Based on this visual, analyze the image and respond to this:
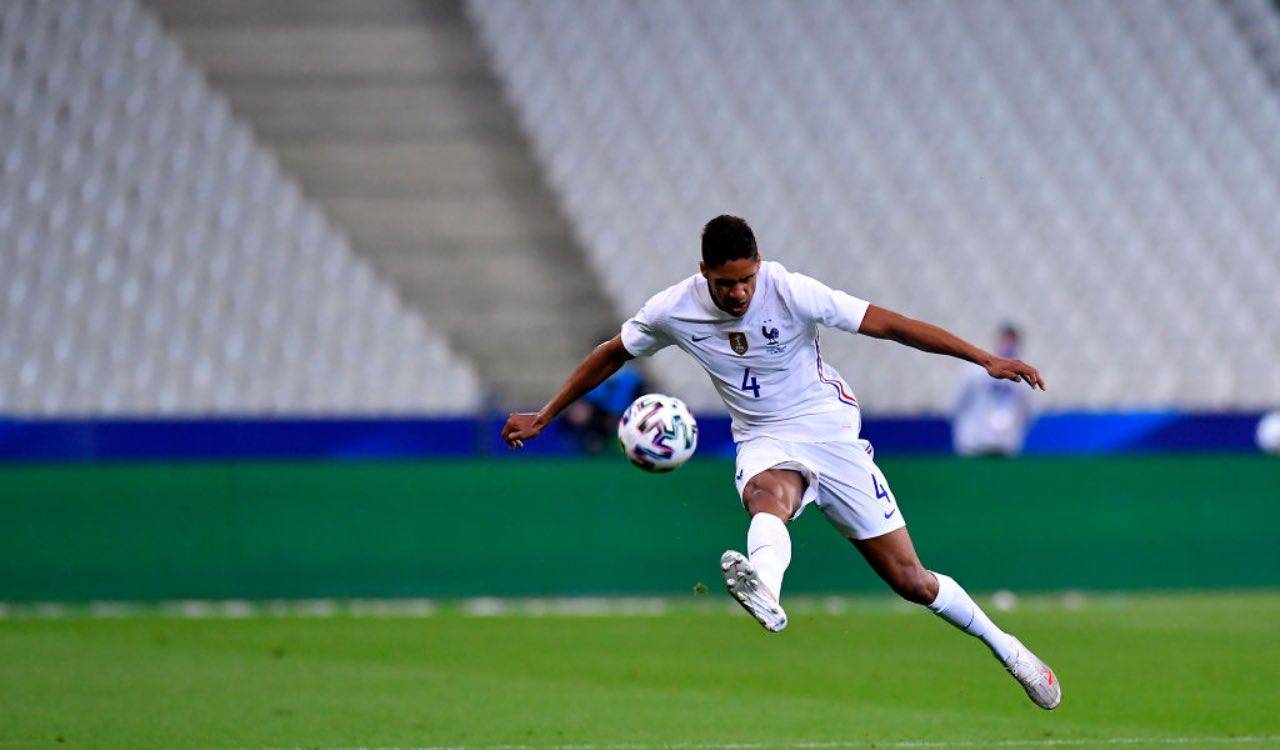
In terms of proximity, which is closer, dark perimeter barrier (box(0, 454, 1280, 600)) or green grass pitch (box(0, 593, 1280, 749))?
green grass pitch (box(0, 593, 1280, 749))

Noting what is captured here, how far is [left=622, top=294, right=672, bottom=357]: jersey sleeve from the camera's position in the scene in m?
7.77

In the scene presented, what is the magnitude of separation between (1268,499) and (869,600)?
2943 millimetres

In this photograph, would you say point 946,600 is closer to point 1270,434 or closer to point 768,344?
point 768,344

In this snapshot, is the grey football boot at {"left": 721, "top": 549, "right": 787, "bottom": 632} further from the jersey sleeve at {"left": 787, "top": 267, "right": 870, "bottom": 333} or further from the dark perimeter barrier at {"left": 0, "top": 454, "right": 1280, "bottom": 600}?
the dark perimeter barrier at {"left": 0, "top": 454, "right": 1280, "bottom": 600}

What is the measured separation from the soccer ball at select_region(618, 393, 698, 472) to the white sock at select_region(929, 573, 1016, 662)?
1167 mm

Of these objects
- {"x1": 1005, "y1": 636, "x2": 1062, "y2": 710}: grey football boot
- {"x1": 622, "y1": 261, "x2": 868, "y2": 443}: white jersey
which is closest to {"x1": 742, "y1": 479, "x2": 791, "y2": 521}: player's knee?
{"x1": 622, "y1": 261, "x2": 868, "y2": 443}: white jersey

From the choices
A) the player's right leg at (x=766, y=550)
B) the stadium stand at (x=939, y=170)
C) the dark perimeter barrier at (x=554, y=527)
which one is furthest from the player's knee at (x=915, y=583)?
the stadium stand at (x=939, y=170)

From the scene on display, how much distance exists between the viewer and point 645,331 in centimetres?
782

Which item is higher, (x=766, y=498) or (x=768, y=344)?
(x=768, y=344)

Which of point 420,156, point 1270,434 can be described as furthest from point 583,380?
point 420,156

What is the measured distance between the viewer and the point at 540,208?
19.3m

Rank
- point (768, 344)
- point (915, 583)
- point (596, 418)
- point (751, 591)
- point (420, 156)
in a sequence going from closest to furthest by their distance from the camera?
point (751, 591), point (768, 344), point (915, 583), point (596, 418), point (420, 156)

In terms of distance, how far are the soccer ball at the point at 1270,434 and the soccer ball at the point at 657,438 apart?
9594 millimetres

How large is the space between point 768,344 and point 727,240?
639 mm
